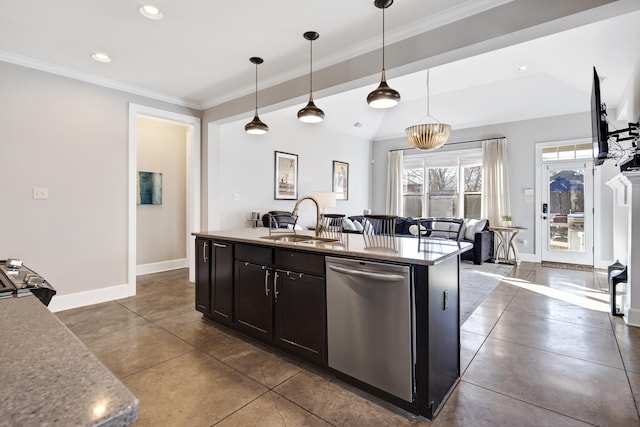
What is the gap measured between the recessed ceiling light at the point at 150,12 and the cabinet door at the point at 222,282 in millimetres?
1964

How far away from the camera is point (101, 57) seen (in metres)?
3.28

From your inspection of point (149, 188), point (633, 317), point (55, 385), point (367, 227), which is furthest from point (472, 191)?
point (55, 385)

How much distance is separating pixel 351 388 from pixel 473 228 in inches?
203

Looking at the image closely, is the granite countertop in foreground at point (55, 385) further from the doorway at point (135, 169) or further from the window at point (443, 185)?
the window at point (443, 185)

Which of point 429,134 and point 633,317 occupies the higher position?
point 429,134

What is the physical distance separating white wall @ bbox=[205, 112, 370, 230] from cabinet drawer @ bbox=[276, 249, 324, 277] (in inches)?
104

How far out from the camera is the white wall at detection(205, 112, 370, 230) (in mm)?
4902

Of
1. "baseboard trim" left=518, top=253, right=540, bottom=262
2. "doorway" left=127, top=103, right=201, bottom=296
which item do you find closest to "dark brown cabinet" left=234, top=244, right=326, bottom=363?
"doorway" left=127, top=103, right=201, bottom=296

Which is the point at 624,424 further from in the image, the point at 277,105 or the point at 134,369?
the point at 277,105

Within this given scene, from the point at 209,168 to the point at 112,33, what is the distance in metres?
2.11

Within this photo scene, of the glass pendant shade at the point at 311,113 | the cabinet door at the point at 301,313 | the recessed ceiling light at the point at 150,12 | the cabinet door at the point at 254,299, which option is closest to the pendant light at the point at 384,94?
the glass pendant shade at the point at 311,113

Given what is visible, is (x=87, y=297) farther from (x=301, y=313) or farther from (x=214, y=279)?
(x=301, y=313)

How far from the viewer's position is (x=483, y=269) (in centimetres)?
571

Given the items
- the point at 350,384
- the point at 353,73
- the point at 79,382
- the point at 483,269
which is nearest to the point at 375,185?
the point at 483,269
